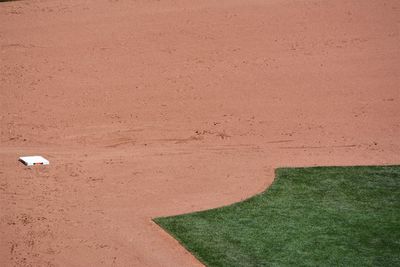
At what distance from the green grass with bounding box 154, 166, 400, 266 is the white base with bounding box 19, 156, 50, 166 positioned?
326 centimetres

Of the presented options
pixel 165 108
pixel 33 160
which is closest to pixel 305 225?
pixel 33 160

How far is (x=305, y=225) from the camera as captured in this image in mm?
9438

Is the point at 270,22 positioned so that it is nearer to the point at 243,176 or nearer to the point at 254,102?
the point at 254,102

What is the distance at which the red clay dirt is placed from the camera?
385 inches

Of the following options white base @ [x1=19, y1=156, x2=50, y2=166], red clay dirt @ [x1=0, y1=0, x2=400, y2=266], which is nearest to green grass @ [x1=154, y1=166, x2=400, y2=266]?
red clay dirt @ [x1=0, y1=0, x2=400, y2=266]

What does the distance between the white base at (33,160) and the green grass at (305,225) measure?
3.26m

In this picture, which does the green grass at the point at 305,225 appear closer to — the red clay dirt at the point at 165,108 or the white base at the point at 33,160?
the red clay dirt at the point at 165,108

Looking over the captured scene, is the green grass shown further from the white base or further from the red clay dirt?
the white base

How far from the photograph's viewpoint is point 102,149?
13.1 m

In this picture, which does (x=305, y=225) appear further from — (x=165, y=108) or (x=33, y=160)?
(x=165, y=108)

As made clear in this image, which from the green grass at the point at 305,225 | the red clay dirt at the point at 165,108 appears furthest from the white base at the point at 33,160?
the green grass at the point at 305,225

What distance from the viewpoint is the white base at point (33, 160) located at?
1190 centimetres

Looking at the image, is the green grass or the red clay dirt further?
the red clay dirt

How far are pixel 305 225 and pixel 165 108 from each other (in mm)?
6393
